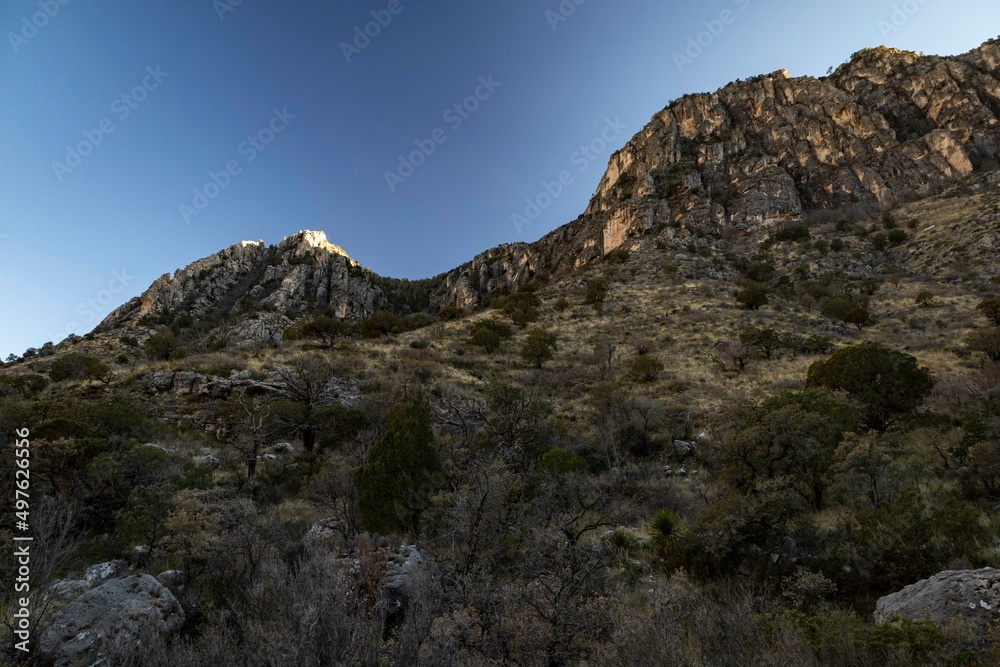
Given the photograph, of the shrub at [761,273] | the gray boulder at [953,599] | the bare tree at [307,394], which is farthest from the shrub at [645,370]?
the shrub at [761,273]

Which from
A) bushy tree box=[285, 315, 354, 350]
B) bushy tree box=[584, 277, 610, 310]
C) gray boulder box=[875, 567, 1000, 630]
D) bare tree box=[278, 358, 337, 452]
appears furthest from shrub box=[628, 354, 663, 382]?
bushy tree box=[285, 315, 354, 350]

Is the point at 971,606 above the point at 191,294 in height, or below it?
below

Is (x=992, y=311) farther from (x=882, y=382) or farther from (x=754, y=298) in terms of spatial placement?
(x=882, y=382)

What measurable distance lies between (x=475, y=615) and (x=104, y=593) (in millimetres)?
4073

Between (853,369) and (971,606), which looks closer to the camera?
(971,606)

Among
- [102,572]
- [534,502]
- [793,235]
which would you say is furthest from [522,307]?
[102,572]

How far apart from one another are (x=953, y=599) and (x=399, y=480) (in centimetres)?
814

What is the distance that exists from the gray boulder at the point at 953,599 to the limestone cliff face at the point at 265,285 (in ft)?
214

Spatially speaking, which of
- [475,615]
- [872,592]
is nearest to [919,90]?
[872,592]

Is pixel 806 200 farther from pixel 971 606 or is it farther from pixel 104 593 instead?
pixel 104 593

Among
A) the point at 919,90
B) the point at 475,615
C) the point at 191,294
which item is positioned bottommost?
the point at 475,615

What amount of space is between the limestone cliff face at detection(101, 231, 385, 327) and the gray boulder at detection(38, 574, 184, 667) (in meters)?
61.0

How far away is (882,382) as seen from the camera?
44.6 feet

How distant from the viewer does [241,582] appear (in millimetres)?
5785
